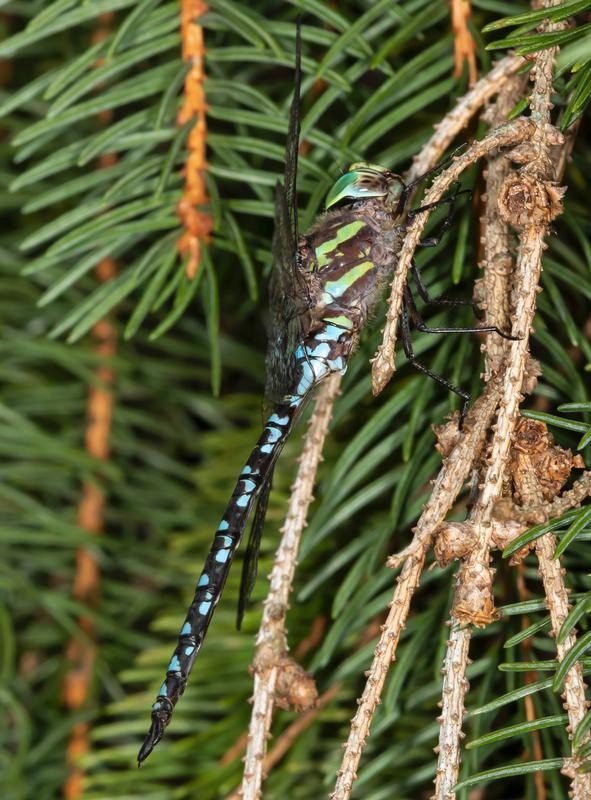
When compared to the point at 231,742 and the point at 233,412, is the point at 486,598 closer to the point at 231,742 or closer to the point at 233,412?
the point at 231,742

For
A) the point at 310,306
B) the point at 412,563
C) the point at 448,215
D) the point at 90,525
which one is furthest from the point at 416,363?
the point at 90,525

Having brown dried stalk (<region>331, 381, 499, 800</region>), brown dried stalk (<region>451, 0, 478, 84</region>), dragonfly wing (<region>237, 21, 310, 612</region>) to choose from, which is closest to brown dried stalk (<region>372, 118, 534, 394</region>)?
brown dried stalk (<region>331, 381, 499, 800</region>)

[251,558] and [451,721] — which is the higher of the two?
[251,558]

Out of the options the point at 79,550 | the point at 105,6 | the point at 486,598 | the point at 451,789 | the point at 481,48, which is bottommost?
the point at 451,789

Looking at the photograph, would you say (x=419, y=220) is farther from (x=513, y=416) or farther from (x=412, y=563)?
(x=412, y=563)

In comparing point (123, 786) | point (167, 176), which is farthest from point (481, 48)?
point (123, 786)

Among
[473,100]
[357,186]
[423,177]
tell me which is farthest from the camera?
[357,186]

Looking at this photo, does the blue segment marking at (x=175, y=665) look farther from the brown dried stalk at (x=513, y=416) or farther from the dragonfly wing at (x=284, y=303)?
the brown dried stalk at (x=513, y=416)
